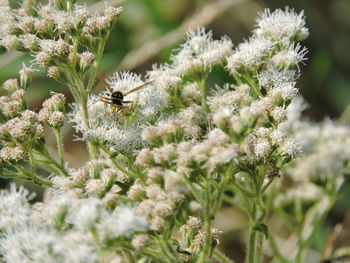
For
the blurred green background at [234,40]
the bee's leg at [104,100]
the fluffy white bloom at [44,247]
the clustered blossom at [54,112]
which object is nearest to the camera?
the fluffy white bloom at [44,247]

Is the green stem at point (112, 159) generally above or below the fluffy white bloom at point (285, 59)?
below

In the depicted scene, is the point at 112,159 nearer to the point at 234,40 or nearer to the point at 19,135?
the point at 19,135

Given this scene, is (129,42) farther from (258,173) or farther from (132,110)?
(258,173)

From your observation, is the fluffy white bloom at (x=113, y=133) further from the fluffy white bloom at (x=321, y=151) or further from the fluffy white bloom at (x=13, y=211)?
the fluffy white bloom at (x=321, y=151)

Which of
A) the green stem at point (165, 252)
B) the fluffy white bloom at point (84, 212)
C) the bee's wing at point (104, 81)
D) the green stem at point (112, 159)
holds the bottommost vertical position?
the green stem at point (165, 252)

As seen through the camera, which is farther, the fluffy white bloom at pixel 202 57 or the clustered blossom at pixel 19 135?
the fluffy white bloom at pixel 202 57

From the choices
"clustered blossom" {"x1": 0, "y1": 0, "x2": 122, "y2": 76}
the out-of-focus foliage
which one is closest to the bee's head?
"clustered blossom" {"x1": 0, "y1": 0, "x2": 122, "y2": 76}

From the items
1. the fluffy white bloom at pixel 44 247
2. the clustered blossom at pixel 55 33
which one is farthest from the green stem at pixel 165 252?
the clustered blossom at pixel 55 33

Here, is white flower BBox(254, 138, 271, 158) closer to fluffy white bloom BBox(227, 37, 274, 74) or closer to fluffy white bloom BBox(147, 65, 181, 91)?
fluffy white bloom BBox(227, 37, 274, 74)
